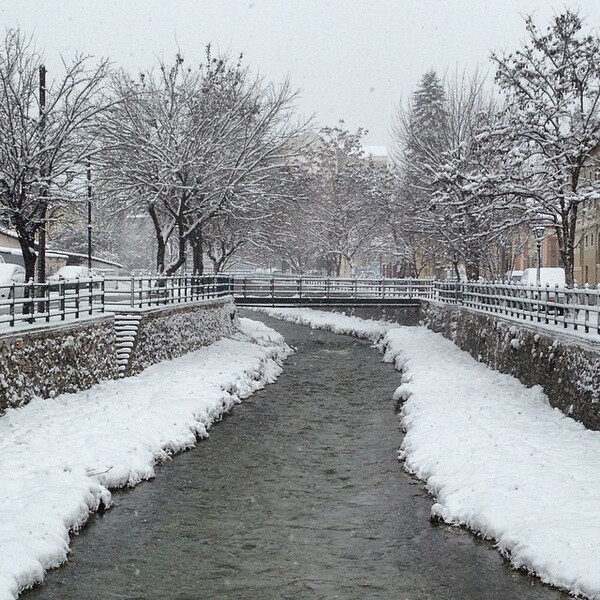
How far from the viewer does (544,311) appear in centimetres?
1905

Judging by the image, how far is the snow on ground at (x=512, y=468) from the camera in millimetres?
8852

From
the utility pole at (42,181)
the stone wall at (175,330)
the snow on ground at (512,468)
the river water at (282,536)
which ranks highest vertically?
the utility pole at (42,181)

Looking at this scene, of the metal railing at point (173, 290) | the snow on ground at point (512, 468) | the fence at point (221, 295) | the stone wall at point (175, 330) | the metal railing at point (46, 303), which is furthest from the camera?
the metal railing at point (173, 290)

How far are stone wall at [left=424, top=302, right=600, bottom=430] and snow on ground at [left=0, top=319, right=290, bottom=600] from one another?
6939 mm

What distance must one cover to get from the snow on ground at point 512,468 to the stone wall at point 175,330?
723 centimetres

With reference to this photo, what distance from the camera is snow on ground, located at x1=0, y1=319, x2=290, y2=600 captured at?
9.16 m

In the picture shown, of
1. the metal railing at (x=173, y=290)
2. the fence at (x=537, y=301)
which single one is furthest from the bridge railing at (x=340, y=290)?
the fence at (x=537, y=301)

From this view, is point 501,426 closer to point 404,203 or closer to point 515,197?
point 515,197

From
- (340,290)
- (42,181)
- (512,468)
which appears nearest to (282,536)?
(512,468)

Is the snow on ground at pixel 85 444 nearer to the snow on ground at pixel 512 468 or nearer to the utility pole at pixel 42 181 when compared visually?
the snow on ground at pixel 512 468

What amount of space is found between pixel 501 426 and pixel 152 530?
7.41 meters

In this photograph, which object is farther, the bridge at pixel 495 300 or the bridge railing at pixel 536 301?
the bridge at pixel 495 300

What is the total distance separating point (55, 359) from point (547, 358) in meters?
10.4

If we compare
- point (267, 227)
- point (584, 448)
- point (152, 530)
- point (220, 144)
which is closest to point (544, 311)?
point (584, 448)
